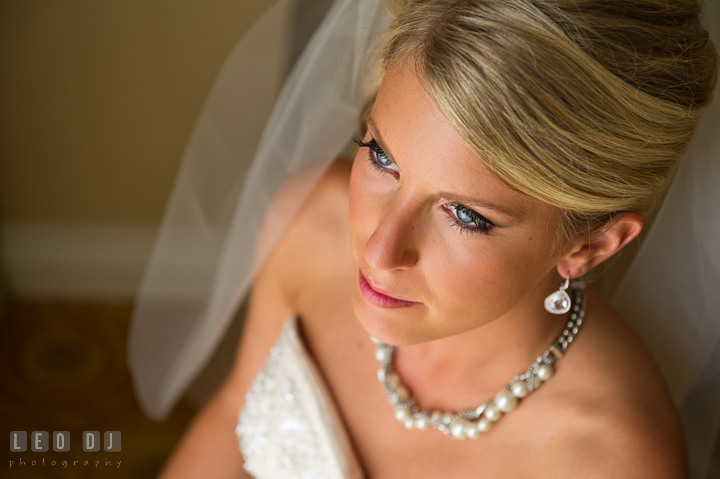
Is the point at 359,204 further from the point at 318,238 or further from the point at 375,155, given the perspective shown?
the point at 318,238

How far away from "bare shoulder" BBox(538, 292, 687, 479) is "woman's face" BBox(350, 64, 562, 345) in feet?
0.79

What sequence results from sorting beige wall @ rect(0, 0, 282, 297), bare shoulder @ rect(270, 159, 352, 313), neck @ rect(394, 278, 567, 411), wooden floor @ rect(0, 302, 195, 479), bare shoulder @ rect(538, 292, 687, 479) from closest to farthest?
bare shoulder @ rect(538, 292, 687, 479) < neck @ rect(394, 278, 567, 411) < bare shoulder @ rect(270, 159, 352, 313) < wooden floor @ rect(0, 302, 195, 479) < beige wall @ rect(0, 0, 282, 297)

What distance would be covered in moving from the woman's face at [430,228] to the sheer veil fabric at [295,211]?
0.22 meters

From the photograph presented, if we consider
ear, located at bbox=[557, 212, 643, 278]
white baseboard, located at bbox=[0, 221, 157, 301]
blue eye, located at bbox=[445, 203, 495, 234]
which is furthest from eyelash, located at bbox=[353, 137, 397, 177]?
white baseboard, located at bbox=[0, 221, 157, 301]

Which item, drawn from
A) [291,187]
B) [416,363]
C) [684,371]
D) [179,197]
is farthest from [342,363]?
[684,371]

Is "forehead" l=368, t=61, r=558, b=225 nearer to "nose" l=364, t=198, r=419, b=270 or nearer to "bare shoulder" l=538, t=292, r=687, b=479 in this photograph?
"nose" l=364, t=198, r=419, b=270

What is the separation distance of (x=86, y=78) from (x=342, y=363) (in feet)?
4.84

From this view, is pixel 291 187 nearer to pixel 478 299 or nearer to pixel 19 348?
pixel 478 299

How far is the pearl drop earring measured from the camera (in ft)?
3.19

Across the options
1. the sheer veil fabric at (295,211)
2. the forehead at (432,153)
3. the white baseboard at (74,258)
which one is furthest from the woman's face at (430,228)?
the white baseboard at (74,258)

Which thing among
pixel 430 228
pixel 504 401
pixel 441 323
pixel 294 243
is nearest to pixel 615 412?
pixel 504 401

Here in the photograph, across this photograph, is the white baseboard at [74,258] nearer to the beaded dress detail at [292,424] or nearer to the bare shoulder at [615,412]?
the beaded dress detail at [292,424]

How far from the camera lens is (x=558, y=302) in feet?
3.23

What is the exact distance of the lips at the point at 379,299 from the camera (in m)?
0.90
